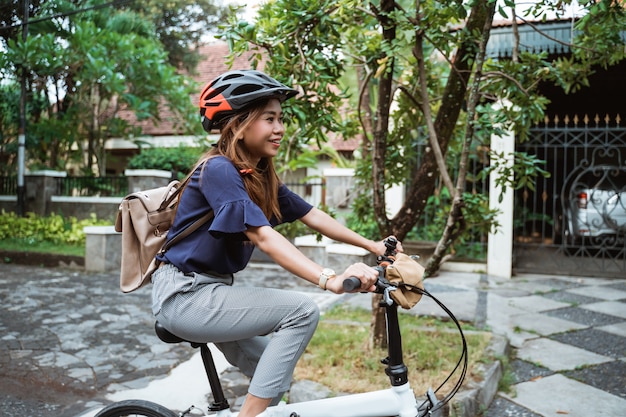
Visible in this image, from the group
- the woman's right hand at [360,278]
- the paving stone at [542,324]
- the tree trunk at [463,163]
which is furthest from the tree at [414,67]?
the paving stone at [542,324]

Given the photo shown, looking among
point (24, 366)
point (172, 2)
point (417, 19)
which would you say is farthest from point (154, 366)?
point (172, 2)

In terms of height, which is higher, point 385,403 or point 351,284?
point 351,284

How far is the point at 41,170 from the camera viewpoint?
503 inches

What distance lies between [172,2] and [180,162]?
5.92 meters

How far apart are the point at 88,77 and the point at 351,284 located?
1084cm

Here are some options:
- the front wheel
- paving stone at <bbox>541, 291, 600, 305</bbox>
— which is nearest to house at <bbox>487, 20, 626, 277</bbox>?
paving stone at <bbox>541, 291, 600, 305</bbox>

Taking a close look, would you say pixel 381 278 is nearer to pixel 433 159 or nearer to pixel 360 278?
pixel 360 278

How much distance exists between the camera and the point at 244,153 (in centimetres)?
239

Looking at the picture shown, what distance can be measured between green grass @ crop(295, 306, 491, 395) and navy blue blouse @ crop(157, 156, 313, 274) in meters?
1.67

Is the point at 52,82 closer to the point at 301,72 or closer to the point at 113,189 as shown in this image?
the point at 113,189

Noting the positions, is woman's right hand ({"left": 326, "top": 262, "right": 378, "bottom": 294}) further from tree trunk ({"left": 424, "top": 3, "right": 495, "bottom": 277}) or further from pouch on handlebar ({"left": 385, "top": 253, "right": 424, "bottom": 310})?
tree trunk ({"left": 424, "top": 3, "right": 495, "bottom": 277})

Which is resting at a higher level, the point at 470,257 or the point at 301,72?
the point at 301,72

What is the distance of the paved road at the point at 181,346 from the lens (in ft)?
12.8

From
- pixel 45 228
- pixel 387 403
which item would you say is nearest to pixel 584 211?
pixel 387 403
